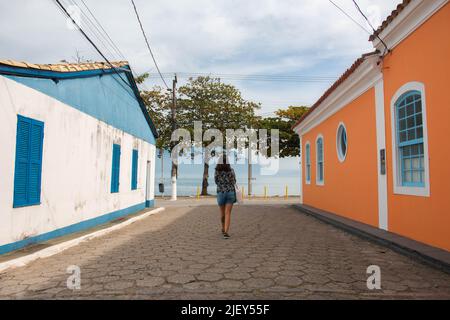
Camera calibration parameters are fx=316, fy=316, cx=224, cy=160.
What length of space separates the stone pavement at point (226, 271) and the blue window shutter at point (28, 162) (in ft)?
4.04

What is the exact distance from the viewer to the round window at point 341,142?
9.85 metres

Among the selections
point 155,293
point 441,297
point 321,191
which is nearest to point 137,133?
point 321,191

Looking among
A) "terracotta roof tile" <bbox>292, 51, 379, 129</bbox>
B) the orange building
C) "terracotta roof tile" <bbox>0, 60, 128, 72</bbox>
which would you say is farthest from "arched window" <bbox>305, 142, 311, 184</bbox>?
"terracotta roof tile" <bbox>0, 60, 128, 72</bbox>

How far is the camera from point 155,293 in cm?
340

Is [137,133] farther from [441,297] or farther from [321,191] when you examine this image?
[441,297]

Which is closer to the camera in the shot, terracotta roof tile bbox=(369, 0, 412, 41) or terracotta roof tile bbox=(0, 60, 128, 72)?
terracotta roof tile bbox=(0, 60, 128, 72)

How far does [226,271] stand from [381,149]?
15.4 feet

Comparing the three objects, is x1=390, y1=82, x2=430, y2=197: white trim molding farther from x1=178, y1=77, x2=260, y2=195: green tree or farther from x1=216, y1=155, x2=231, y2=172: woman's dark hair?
x1=178, y1=77, x2=260, y2=195: green tree

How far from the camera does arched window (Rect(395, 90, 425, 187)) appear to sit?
18.8 ft

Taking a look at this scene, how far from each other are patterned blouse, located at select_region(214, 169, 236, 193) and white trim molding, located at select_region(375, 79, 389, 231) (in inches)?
129

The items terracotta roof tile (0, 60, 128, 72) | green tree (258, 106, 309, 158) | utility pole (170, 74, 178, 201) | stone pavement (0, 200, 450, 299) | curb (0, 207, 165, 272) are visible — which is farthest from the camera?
green tree (258, 106, 309, 158)

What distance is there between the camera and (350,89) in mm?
8719

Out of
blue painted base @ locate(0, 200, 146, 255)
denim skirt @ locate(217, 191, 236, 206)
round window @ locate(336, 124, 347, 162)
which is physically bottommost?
blue painted base @ locate(0, 200, 146, 255)

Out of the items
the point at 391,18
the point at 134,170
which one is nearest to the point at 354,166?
the point at 391,18
